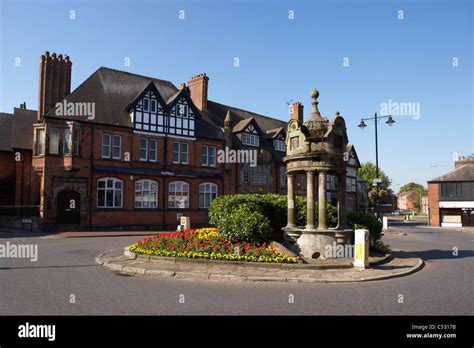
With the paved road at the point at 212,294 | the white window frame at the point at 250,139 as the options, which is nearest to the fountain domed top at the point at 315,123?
the paved road at the point at 212,294

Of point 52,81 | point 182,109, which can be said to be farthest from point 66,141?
point 182,109

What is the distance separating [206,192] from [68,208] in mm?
12228

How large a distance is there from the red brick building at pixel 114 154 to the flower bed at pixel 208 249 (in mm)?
15231

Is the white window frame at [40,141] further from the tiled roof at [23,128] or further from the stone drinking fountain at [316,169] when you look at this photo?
the stone drinking fountain at [316,169]

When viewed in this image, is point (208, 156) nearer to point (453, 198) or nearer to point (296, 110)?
point (296, 110)

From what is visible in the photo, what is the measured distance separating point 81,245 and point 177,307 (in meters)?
13.0

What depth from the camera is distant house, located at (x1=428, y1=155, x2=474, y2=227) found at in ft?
145

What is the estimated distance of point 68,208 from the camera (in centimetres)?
2755

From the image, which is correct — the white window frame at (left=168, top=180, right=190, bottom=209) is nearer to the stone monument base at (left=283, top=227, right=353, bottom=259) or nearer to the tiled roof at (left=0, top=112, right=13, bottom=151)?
the tiled roof at (left=0, top=112, right=13, bottom=151)

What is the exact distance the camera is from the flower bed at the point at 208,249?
40.4 ft

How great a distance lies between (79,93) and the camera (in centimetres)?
2973

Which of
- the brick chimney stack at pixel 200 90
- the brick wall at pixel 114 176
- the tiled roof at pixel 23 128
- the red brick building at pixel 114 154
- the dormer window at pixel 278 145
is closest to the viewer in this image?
the brick wall at pixel 114 176
